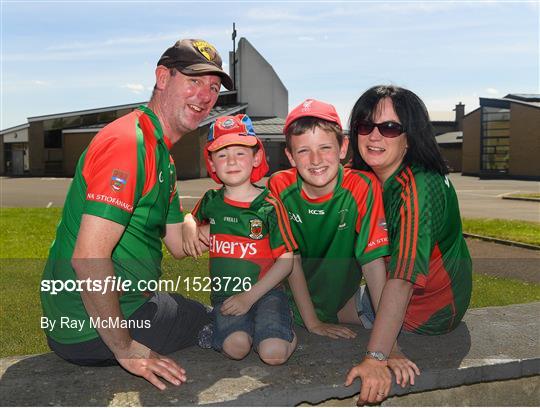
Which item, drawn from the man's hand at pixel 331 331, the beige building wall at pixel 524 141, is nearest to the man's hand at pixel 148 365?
the man's hand at pixel 331 331

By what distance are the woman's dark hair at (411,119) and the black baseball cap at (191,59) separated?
2.61 ft

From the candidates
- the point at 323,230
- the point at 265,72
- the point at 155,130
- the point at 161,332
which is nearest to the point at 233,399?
the point at 161,332

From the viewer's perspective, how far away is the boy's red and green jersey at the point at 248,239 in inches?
129

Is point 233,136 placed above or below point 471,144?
below

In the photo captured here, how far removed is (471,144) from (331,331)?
46606 mm

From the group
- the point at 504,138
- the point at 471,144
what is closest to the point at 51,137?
the point at 471,144

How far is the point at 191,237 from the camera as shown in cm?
349

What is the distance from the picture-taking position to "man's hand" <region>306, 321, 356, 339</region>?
11.9 feet

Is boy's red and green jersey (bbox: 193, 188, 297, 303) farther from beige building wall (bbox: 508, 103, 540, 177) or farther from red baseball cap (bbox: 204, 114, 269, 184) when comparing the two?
beige building wall (bbox: 508, 103, 540, 177)

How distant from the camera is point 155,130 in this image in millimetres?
2965

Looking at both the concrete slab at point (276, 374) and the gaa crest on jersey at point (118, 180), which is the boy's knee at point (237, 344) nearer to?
the concrete slab at point (276, 374)

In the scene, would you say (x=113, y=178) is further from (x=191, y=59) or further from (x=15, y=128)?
(x=15, y=128)

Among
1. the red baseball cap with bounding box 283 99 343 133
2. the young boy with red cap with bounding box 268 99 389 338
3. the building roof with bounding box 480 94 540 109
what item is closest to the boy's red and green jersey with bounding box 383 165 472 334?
the young boy with red cap with bounding box 268 99 389 338

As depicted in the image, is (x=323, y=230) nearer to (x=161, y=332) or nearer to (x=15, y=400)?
(x=161, y=332)
